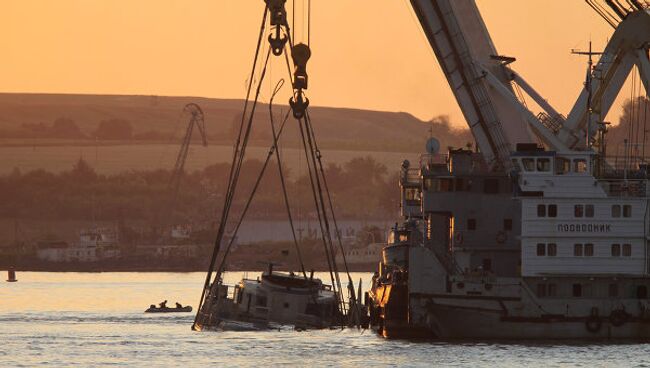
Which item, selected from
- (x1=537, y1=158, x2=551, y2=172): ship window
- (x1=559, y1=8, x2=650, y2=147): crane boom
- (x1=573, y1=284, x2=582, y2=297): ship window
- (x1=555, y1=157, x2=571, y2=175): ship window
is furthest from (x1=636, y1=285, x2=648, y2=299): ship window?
(x1=559, y1=8, x2=650, y2=147): crane boom

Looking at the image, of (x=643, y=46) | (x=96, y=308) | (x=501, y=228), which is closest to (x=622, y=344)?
(x=501, y=228)

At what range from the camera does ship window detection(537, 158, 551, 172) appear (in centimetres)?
10594

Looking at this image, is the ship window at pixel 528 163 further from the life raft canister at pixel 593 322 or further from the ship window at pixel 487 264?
the life raft canister at pixel 593 322

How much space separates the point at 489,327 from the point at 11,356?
70.2 feet

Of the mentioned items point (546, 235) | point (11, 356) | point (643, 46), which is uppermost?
point (643, 46)

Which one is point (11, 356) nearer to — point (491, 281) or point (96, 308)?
point (491, 281)

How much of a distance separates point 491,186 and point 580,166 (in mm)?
5512

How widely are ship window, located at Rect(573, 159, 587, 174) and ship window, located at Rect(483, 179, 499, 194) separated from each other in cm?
529

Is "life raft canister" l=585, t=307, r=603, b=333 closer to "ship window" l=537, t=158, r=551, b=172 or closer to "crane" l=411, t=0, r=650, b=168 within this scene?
"ship window" l=537, t=158, r=551, b=172

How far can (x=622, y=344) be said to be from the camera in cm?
10456

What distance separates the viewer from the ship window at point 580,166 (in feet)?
348

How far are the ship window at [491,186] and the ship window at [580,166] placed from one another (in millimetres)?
5291

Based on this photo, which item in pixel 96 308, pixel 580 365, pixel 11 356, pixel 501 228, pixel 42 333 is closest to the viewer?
pixel 580 365

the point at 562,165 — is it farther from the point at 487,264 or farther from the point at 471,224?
the point at 487,264
